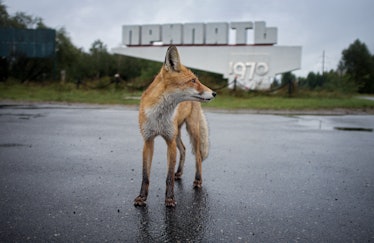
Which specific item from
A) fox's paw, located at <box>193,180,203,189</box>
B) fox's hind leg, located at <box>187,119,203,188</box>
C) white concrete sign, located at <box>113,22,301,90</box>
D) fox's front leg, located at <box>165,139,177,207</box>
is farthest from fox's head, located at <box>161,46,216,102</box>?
white concrete sign, located at <box>113,22,301,90</box>

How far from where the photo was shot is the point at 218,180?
4.45 meters

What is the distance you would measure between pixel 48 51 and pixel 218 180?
108 feet

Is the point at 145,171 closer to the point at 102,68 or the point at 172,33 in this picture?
the point at 172,33

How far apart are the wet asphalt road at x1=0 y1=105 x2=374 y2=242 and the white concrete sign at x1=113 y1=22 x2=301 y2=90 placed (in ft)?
75.6

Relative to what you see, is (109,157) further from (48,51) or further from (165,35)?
(48,51)

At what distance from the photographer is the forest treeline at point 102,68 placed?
29453mm

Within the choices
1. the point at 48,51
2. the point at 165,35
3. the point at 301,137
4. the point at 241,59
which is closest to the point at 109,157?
the point at 301,137

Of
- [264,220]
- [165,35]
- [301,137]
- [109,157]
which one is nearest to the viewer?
[264,220]

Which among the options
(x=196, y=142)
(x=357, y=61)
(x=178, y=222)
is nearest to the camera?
(x=178, y=222)

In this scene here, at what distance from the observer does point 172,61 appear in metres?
3.39

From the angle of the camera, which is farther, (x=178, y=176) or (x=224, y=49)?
(x=224, y=49)

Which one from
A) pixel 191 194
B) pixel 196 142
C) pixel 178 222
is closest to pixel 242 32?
pixel 196 142

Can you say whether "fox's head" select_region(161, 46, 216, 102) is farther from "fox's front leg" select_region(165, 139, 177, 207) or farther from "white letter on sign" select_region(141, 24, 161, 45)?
"white letter on sign" select_region(141, 24, 161, 45)

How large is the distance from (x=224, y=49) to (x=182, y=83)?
28401 mm
